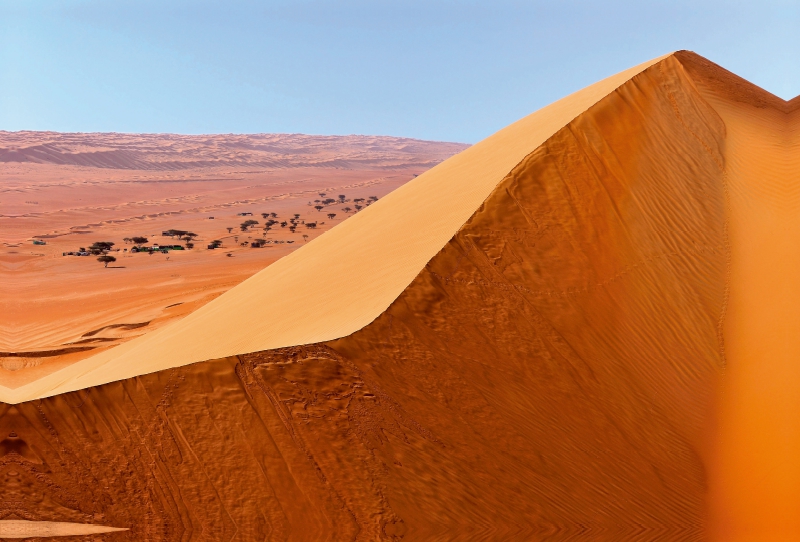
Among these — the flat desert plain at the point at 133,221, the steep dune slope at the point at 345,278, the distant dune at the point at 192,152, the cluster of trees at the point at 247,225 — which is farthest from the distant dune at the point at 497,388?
the distant dune at the point at 192,152

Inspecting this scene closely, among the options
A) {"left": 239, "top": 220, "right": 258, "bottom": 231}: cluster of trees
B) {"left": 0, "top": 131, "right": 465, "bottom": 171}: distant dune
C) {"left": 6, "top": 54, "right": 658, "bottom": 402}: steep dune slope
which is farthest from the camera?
{"left": 0, "top": 131, "right": 465, "bottom": 171}: distant dune

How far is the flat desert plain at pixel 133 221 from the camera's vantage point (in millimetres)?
18500

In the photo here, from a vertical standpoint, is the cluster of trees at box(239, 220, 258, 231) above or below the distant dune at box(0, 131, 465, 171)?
below

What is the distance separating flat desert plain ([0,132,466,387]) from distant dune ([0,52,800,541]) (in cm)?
742

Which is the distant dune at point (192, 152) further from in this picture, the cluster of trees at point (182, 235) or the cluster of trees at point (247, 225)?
the cluster of trees at point (182, 235)

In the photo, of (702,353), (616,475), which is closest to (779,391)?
(702,353)

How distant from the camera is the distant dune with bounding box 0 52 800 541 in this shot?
6.78m

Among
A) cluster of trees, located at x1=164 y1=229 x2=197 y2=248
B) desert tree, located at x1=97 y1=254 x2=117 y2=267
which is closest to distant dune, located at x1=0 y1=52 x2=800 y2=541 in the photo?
desert tree, located at x1=97 y1=254 x2=117 y2=267

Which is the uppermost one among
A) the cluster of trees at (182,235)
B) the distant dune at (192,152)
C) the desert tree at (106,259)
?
the distant dune at (192,152)

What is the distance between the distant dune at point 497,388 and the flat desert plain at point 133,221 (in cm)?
742

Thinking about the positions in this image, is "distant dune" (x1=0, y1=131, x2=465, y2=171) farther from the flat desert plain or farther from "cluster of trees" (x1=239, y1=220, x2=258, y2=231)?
"cluster of trees" (x1=239, y1=220, x2=258, y2=231)

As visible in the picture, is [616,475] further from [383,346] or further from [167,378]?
[167,378]

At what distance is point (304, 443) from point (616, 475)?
358cm

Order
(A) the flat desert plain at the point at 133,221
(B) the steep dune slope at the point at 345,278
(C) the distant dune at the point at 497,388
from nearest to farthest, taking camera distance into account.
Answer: (C) the distant dune at the point at 497,388
(B) the steep dune slope at the point at 345,278
(A) the flat desert plain at the point at 133,221
